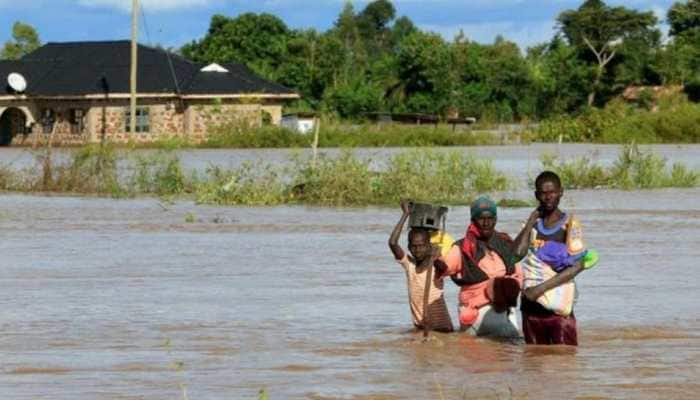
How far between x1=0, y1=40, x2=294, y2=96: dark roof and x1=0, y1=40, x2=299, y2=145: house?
0.12ft

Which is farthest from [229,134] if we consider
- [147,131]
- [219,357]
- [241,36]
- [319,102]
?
[219,357]

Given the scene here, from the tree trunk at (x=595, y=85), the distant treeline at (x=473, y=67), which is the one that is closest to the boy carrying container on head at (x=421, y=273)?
the distant treeline at (x=473, y=67)

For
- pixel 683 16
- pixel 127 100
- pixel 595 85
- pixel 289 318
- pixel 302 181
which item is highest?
pixel 683 16

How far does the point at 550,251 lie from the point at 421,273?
1.12 m

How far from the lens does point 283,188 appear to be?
27.9 meters

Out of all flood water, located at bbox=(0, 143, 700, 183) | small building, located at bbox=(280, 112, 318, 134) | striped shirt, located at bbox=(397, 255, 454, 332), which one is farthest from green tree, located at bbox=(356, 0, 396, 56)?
striped shirt, located at bbox=(397, 255, 454, 332)

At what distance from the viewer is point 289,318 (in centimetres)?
1315

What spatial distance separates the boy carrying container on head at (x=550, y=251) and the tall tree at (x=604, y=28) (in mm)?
64889

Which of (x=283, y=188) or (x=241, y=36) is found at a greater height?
(x=241, y=36)

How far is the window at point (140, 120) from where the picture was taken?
A: 57531 millimetres

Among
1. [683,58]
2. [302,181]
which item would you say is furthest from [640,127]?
[302,181]

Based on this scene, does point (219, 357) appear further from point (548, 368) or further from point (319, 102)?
point (319, 102)

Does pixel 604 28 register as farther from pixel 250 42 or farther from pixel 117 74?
pixel 117 74

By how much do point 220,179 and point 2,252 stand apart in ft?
29.9
